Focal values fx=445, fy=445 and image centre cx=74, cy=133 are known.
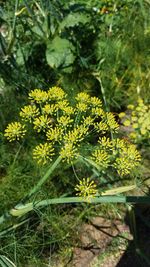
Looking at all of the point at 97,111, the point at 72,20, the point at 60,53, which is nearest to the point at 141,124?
the point at 60,53

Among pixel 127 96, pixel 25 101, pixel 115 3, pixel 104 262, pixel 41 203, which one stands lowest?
pixel 104 262

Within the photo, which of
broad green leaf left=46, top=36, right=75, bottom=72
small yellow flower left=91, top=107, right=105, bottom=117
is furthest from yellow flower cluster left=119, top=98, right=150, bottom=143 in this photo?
small yellow flower left=91, top=107, right=105, bottom=117

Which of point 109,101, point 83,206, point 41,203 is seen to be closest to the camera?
point 41,203

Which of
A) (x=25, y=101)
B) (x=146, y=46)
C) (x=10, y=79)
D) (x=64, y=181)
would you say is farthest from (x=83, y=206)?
(x=146, y=46)

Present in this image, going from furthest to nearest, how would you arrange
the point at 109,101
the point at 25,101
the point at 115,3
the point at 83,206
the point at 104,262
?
the point at 115,3, the point at 109,101, the point at 25,101, the point at 83,206, the point at 104,262

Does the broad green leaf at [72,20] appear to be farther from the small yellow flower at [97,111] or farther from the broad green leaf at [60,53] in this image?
the small yellow flower at [97,111]

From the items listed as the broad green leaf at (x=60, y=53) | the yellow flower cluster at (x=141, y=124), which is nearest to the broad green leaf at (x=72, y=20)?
the broad green leaf at (x=60, y=53)

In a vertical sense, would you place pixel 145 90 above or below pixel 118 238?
above

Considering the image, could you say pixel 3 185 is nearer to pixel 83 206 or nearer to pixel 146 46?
pixel 83 206

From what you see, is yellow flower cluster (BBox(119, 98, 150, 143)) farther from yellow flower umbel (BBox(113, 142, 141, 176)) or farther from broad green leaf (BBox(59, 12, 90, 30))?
yellow flower umbel (BBox(113, 142, 141, 176))
